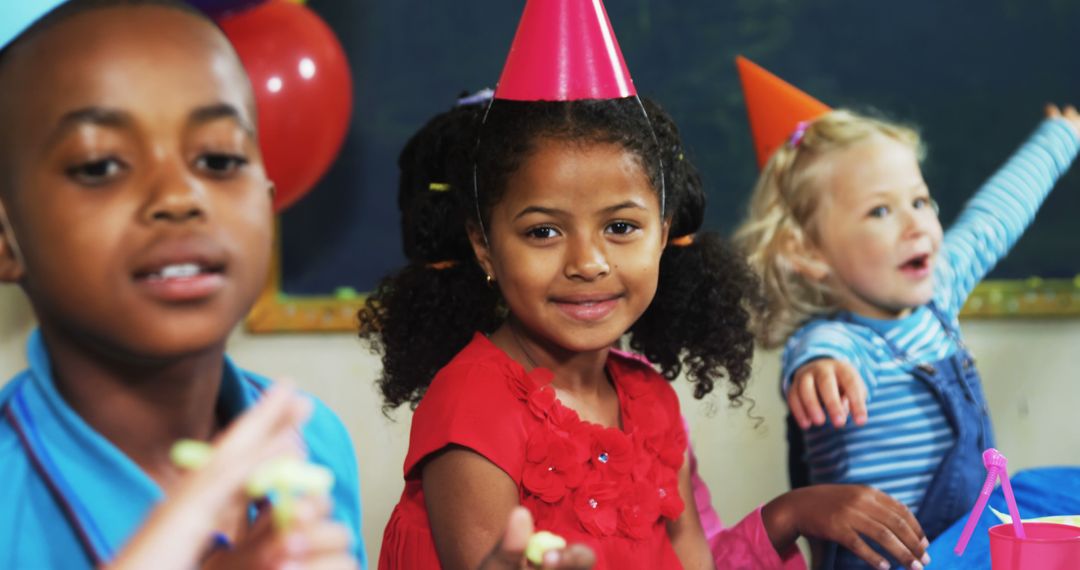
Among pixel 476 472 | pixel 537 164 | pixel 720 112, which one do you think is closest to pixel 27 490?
pixel 476 472

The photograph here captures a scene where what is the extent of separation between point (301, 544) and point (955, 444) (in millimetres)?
1101

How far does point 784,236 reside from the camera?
5.16 feet

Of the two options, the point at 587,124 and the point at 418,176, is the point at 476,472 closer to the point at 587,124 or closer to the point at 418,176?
the point at 587,124

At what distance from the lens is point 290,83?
164 centimetres

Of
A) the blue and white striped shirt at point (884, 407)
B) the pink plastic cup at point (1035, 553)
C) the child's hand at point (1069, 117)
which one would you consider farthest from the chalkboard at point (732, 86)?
the pink plastic cup at point (1035, 553)

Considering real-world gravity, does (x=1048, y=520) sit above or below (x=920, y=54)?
below

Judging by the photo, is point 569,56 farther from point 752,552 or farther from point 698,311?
point 752,552

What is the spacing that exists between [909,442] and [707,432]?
2.71 feet

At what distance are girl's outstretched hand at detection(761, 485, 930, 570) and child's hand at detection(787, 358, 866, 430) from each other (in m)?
0.08

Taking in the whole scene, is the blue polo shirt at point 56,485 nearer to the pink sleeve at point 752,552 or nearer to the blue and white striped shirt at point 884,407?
the pink sleeve at point 752,552

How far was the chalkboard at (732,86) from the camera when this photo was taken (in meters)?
2.12

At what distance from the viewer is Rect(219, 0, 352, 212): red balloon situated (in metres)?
1.62

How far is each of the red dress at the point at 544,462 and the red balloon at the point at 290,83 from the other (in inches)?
26.2

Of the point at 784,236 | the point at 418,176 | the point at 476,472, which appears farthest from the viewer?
the point at 784,236
